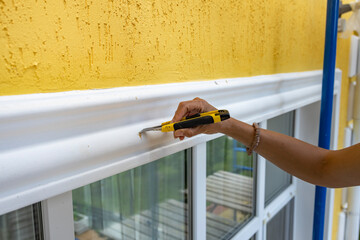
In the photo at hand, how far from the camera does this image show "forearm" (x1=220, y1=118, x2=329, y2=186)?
664 millimetres

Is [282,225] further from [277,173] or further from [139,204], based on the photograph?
[139,204]

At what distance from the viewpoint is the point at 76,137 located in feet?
1.24

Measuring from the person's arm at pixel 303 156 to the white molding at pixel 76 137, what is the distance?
0.08 meters

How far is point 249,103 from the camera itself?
2.56ft

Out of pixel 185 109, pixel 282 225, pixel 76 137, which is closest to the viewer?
pixel 76 137

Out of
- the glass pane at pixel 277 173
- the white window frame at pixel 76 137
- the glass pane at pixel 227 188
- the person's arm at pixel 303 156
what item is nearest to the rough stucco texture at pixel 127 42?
the white window frame at pixel 76 137

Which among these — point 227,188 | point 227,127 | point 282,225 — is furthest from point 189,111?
point 282,225

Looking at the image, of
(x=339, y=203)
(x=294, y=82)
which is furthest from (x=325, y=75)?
(x=339, y=203)

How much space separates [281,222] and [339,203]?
2.79 feet

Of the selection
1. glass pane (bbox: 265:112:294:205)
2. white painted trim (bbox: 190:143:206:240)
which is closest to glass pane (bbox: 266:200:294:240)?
glass pane (bbox: 265:112:294:205)

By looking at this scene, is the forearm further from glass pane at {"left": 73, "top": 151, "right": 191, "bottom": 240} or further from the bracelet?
glass pane at {"left": 73, "top": 151, "right": 191, "bottom": 240}

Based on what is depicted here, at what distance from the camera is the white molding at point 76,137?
0.32m

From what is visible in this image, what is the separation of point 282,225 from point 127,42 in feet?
4.28

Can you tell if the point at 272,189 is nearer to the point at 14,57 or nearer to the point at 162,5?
the point at 162,5
